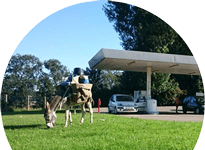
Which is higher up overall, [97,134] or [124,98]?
[124,98]

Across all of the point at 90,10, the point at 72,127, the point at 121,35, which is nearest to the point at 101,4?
the point at 90,10

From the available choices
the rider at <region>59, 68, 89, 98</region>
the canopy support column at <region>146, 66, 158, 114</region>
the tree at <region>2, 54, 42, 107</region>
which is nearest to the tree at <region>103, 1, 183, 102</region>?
the canopy support column at <region>146, 66, 158, 114</region>

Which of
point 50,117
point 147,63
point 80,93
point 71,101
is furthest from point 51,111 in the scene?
point 147,63

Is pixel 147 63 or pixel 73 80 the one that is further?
pixel 147 63

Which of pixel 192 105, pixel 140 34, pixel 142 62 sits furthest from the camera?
pixel 192 105

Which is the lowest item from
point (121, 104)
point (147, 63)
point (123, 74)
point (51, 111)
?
point (51, 111)

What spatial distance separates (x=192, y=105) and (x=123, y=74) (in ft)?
7.38

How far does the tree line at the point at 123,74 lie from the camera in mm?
6586

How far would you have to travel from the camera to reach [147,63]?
6.90 metres

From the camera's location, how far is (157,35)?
7430 mm

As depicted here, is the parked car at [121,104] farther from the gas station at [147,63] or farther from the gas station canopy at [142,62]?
the gas station canopy at [142,62]

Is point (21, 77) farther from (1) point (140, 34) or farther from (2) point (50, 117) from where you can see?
(1) point (140, 34)

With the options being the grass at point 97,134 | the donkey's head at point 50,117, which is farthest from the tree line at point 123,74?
the grass at point 97,134

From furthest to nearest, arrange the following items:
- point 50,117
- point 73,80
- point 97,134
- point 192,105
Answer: point 192,105, point 50,117, point 73,80, point 97,134
